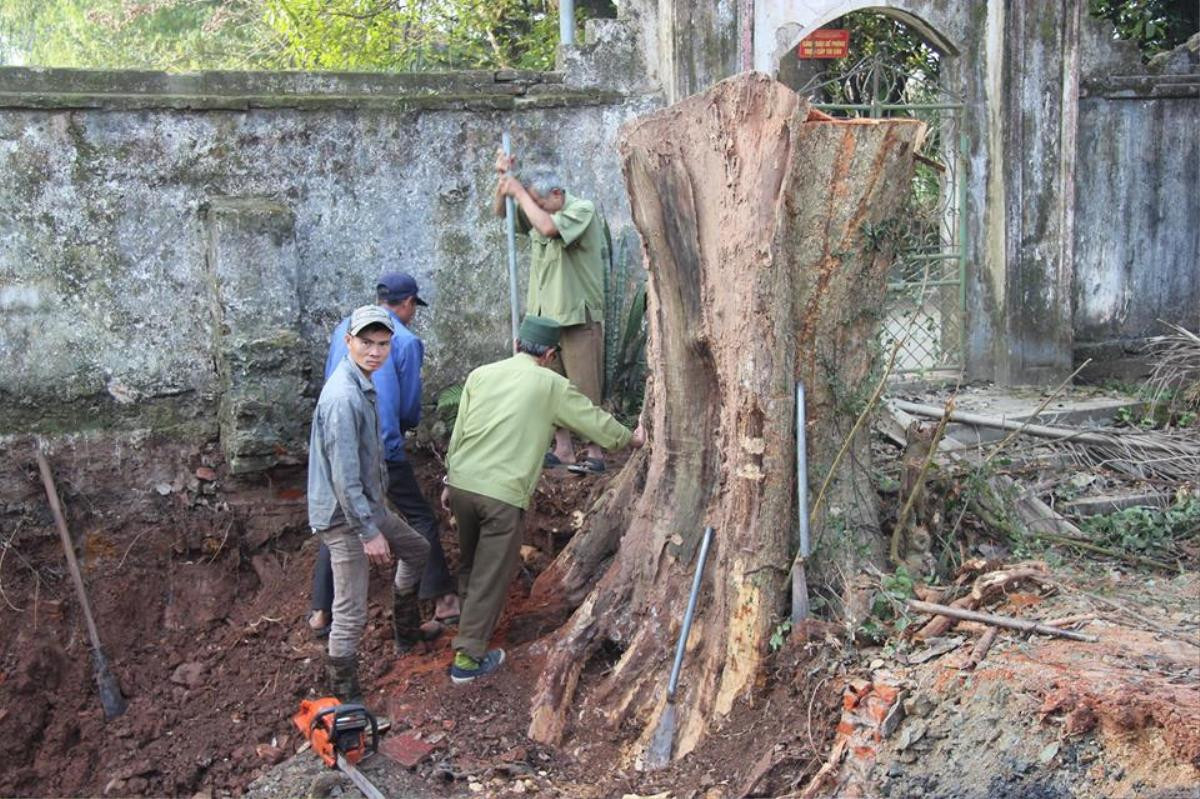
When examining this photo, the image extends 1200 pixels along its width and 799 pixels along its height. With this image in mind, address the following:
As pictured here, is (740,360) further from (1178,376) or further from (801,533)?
(1178,376)

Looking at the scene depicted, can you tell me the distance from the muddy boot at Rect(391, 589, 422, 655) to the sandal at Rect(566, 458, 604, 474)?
1.43 m

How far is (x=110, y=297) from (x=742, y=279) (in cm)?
418

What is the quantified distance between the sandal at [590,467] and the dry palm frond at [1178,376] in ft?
13.0

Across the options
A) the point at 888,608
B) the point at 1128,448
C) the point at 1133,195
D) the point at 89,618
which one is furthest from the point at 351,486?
the point at 1133,195

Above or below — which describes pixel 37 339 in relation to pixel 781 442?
above

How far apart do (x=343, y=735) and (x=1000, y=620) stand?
281cm

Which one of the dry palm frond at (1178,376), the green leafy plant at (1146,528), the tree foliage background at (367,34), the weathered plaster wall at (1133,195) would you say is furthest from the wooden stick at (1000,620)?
the tree foliage background at (367,34)

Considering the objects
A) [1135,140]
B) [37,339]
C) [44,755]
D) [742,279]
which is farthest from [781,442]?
[1135,140]

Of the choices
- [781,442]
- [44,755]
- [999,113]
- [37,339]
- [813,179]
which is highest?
[999,113]

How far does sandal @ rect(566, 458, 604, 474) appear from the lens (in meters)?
7.57

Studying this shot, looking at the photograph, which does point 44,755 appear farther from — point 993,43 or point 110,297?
point 993,43

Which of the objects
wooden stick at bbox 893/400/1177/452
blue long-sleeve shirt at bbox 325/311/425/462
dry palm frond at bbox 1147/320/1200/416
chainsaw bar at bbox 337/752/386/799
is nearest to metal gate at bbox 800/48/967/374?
wooden stick at bbox 893/400/1177/452

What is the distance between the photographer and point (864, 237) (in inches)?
217

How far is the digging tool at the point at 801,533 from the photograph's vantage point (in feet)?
17.5
